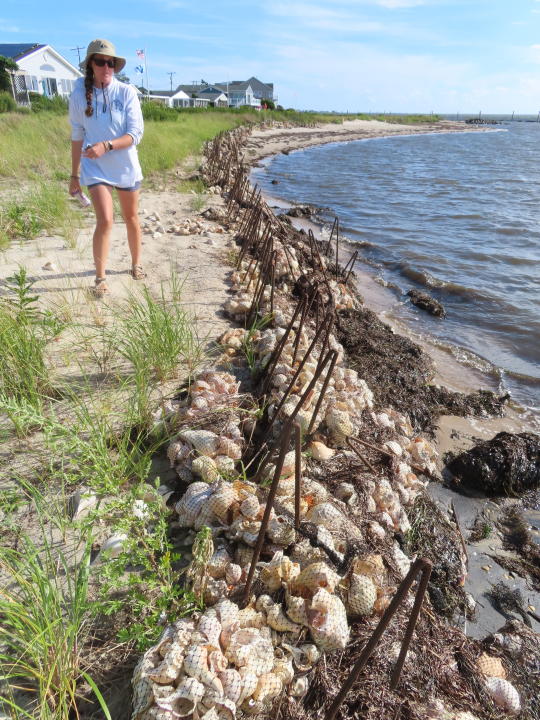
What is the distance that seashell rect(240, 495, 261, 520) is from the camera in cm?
186

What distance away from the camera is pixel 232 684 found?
1318 millimetres

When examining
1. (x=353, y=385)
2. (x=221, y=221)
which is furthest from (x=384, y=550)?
(x=221, y=221)

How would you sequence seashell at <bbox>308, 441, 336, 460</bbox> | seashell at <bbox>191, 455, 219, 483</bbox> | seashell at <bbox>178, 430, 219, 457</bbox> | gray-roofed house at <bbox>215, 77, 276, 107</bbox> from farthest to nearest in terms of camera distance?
gray-roofed house at <bbox>215, 77, 276, 107</bbox> < seashell at <bbox>308, 441, 336, 460</bbox> < seashell at <bbox>178, 430, 219, 457</bbox> < seashell at <bbox>191, 455, 219, 483</bbox>

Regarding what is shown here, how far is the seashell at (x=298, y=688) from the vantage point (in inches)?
56.2

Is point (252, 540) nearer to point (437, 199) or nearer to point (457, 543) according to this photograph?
point (457, 543)

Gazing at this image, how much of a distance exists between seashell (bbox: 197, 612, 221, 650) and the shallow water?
12.8 ft

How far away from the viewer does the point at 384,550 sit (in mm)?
2002

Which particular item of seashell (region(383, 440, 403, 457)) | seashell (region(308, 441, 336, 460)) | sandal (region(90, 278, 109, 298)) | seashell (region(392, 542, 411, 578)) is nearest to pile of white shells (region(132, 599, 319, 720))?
seashell (region(392, 542, 411, 578))

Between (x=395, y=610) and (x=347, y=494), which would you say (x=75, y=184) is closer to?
(x=347, y=494)

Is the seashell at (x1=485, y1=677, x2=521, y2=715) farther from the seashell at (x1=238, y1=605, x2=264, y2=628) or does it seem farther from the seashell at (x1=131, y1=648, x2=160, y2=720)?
the seashell at (x1=131, y1=648, x2=160, y2=720)

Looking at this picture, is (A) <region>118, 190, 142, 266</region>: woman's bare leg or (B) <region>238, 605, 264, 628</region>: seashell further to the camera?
(A) <region>118, 190, 142, 266</region>: woman's bare leg

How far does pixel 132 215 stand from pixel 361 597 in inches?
140

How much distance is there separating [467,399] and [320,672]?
312 cm

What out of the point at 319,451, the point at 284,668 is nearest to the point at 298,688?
the point at 284,668
